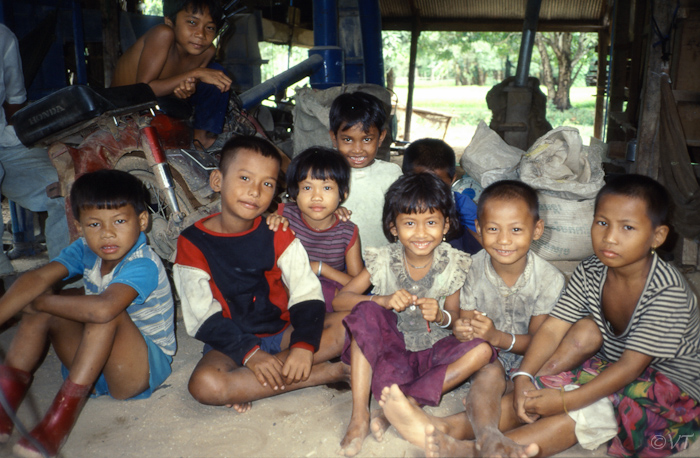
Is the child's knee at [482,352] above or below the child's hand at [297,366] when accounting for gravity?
above

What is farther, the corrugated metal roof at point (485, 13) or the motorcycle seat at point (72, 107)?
the corrugated metal roof at point (485, 13)

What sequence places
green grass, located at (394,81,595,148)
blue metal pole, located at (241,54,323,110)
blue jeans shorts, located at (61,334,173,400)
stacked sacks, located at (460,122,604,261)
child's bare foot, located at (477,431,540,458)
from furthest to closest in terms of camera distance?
1. green grass, located at (394,81,595,148)
2. blue metal pole, located at (241,54,323,110)
3. stacked sacks, located at (460,122,604,261)
4. blue jeans shorts, located at (61,334,173,400)
5. child's bare foot, located at (477,431,540,458)

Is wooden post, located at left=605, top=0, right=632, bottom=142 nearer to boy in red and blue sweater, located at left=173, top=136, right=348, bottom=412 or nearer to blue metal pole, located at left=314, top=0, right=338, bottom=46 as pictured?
blue metal pole, located at left=314, top=0, right=338, bottom=46

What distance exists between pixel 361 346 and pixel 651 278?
99 cm

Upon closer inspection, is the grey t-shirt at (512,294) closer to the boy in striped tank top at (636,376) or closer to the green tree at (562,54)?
the boy in striped tank top at (636,376)

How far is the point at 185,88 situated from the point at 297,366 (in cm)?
186

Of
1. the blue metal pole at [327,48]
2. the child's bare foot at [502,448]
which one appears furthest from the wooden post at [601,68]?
the child's bare foot at [502,448]

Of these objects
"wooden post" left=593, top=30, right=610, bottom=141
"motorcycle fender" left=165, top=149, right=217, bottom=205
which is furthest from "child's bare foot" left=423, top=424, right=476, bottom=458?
"wooden post" left=593, top=30, right=610, bottom=141

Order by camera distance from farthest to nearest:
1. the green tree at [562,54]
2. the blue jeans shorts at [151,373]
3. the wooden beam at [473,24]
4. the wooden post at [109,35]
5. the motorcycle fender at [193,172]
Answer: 1. the green tree at [562,54]
2. the wooden beam at [473,24]
3. the wooden post at [109,35]
4. the motorcycle fender at [193,172]
5. the blue jeans shorts at [151,373]

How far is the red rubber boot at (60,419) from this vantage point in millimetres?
1722

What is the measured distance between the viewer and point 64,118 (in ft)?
8.36

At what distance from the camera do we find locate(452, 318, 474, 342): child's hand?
1850 millimetres

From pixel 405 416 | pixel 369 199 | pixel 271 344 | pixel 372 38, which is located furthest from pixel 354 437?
pixel 372 38

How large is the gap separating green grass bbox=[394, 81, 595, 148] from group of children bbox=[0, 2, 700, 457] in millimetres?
9688
